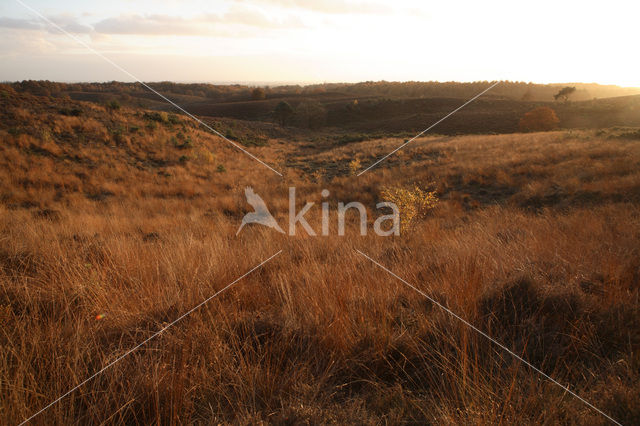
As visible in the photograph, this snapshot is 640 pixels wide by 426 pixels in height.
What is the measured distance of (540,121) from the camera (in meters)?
43.3

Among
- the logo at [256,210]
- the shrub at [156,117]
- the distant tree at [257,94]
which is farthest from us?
the distant tree at [257,94]

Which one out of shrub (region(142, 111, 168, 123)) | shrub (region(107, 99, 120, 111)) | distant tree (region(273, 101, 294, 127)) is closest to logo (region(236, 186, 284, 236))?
shrub (region(142, 111, 168, 123))

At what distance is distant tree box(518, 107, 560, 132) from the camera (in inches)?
1694

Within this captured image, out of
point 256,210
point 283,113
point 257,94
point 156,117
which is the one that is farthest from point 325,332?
point 257,94

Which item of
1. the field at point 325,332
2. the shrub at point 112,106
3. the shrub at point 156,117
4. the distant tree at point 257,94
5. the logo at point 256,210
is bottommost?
the logo at point 256,210

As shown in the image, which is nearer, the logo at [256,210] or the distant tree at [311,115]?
the logo at [256,210]

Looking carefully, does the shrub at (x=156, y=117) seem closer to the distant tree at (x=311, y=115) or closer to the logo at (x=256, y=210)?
the logo at (x=256, y=210)

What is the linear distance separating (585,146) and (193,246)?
21.5 meters

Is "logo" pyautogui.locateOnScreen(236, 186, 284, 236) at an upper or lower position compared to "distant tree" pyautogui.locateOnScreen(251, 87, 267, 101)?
lower

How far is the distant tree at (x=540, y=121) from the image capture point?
141ft

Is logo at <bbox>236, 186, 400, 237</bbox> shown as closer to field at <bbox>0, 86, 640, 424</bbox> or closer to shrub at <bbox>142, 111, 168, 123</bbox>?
field at <bbox>0, 86, 640, 424</bbox>

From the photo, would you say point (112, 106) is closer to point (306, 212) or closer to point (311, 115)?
point (306, 212)

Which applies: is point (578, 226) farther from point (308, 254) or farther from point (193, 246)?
point (193, 246)

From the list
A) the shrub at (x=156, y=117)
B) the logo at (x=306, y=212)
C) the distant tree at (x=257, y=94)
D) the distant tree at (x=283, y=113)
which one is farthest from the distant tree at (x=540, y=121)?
the distant tree at (x=257, y=94)
